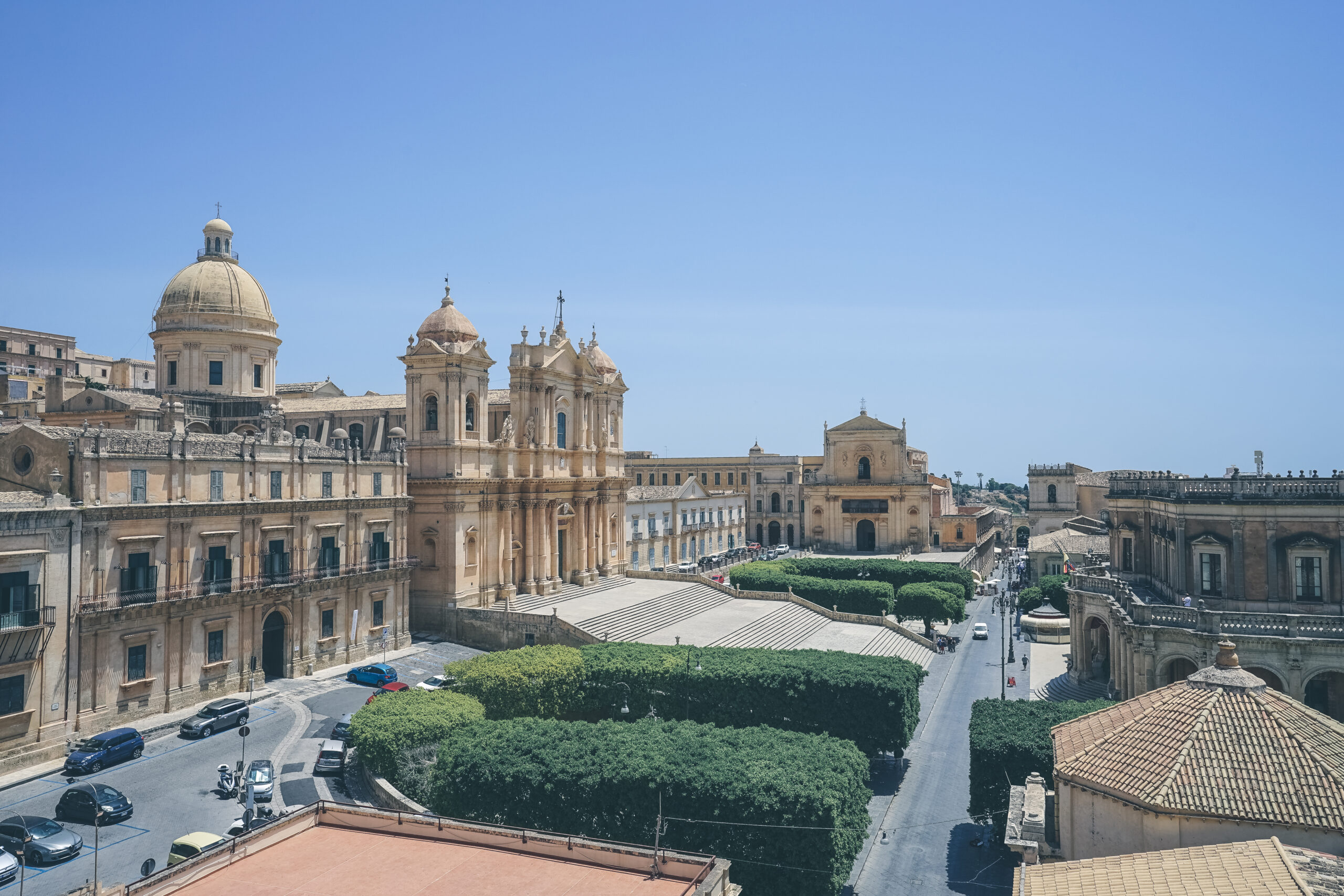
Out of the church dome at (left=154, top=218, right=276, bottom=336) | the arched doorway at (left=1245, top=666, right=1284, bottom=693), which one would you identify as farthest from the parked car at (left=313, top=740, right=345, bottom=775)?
the arched doorway at (left=1245, top=666, right=1284, bottom=693)

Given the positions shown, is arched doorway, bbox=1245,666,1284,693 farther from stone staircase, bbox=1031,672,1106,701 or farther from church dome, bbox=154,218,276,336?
church dome, bbox=154,218,276,336

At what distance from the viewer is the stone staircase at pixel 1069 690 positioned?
43.4 meters

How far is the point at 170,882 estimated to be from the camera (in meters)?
16.1

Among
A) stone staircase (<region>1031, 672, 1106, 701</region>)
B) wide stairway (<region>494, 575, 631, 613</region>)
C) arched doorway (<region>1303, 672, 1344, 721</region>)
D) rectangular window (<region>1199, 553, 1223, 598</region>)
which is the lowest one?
stone staircase (<region>1031, 672, 1106, 701</region>)

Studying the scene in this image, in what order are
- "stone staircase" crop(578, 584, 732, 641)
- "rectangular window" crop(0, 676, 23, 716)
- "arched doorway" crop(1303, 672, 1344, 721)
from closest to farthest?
"rectangular window" crop(0, 676, 23, 716) → "arched doorway" crop(1303, 672, 1344, 721) → "stone staircase" crop(578, 584, 732, 641)

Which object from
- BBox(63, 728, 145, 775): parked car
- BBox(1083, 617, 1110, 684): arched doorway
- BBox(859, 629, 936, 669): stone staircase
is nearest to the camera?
BBox(63, 728, 145, 775): parked car

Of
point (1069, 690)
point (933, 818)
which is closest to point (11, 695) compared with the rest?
point (933, 818)

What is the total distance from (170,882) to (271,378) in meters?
43.9

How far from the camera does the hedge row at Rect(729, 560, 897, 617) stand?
212 feet

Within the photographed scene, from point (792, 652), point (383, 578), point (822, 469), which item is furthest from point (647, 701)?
point (822, 469)

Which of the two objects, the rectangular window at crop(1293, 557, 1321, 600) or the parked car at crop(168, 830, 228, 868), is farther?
the rectangular window at crop(1293, 557, 1321, 600)

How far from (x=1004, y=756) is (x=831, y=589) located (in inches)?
1450

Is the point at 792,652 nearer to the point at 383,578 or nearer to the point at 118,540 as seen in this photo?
the point at 383,578

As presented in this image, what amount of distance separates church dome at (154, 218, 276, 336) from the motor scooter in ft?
101
